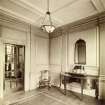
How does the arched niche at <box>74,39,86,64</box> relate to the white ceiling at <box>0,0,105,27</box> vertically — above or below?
below

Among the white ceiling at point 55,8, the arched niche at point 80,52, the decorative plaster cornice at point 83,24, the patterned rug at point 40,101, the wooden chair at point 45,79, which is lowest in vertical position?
the patterned rug at point 40,101

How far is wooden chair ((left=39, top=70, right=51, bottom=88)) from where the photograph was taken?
4.66m

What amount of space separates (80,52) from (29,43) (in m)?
2.28

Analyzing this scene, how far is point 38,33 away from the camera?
4809mm

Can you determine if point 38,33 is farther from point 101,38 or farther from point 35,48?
point 101,38

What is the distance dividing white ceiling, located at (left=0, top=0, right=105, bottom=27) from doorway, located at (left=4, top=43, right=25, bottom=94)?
1303 millimetres

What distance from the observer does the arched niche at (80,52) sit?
13.1 ft

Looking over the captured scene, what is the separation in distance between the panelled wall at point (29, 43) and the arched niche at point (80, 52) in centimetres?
167

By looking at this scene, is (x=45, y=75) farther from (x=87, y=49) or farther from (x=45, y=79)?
(x=87, y=49)

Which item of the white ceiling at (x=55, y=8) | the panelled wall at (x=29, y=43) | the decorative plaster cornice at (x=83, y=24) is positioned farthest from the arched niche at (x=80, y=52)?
the panelled wall at (x=29, y=43)

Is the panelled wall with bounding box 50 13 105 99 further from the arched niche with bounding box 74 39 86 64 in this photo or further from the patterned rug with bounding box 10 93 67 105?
the patterned rug with bounding box 10 93 67 105

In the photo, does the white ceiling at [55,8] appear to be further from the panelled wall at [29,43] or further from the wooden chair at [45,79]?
the wooden chair at [45,79]

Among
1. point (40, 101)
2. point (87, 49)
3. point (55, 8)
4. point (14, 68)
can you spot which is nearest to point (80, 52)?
point (87, 49)

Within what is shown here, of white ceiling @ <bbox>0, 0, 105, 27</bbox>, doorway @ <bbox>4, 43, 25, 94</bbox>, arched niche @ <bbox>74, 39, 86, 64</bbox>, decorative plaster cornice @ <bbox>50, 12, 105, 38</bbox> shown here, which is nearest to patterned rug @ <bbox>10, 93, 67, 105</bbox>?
doorway @ <bbox>4, 43, 25, 94</bbox>
